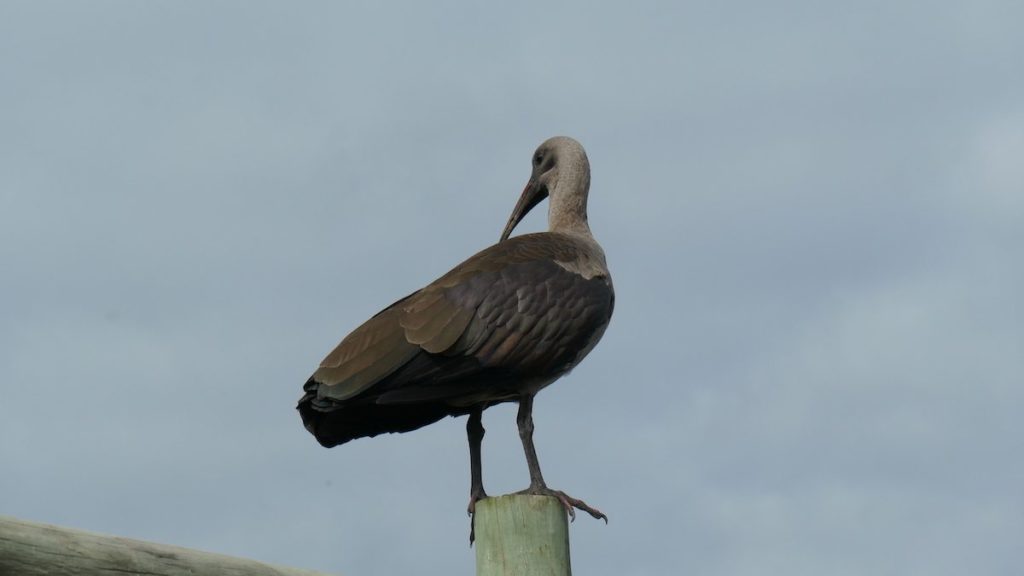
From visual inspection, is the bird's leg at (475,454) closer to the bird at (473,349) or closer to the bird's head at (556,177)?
the bird at (473,349)

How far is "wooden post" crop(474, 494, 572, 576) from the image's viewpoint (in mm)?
4496

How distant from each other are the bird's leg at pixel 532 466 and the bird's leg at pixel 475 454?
291 millimetres

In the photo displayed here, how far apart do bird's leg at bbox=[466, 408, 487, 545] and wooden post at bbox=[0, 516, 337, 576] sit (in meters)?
2.49

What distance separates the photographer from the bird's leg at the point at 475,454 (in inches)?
242

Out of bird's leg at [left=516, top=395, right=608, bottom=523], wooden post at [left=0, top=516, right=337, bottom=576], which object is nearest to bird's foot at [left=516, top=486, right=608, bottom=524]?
bird's leg at [left=516, top=395, right=608, bottom=523]

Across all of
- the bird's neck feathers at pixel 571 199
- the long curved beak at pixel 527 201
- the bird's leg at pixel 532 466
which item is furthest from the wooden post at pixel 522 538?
the long curved beak at pixel 527 201

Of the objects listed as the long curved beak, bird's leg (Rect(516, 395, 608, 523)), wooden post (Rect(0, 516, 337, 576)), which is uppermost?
the long curved beak

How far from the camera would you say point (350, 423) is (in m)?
5.94

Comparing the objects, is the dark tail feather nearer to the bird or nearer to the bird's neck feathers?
the bird

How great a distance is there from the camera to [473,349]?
5.82 m

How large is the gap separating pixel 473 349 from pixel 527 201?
8.30 feet

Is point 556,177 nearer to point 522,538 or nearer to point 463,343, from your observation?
point 463,343

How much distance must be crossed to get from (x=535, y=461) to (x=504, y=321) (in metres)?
0.57

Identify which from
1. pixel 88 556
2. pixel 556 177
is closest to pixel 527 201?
pixel 556 177
